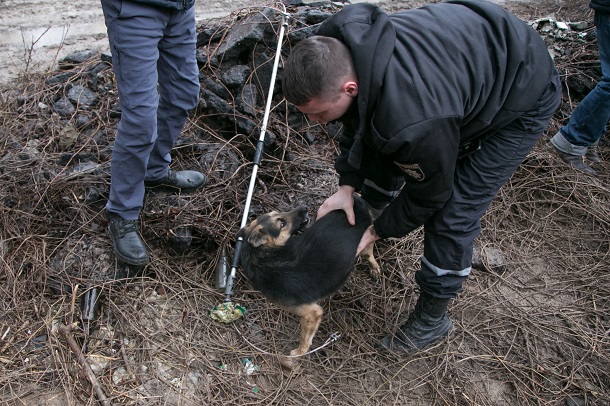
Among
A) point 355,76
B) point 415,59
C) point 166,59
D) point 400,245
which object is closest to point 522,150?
point 415,59

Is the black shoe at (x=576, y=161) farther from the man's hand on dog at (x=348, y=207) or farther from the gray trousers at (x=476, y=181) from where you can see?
the man's hand on dog at (x=348, y=207)

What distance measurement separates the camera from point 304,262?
10.5 ft

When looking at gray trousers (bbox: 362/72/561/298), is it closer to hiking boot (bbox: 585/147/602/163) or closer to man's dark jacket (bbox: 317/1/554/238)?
man's dark jacket (bbox: 317/1/554/238)

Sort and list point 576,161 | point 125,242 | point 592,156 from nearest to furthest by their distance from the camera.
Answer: point 125,242, point 576,161, point 592,156

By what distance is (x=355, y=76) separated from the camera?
223 cm

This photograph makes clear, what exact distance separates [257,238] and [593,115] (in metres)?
3.81

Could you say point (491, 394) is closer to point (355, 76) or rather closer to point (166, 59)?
point (355, 76)

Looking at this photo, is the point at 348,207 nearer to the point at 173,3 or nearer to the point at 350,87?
the point at 350,87

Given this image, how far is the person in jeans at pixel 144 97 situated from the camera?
120 inches

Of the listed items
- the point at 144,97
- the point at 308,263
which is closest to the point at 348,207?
the point at 308,263

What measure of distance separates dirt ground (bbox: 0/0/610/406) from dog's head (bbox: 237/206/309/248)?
0.60 meters

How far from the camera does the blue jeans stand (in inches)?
182

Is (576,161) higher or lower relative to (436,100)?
lower

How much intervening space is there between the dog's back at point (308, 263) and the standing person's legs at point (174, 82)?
1209mm
